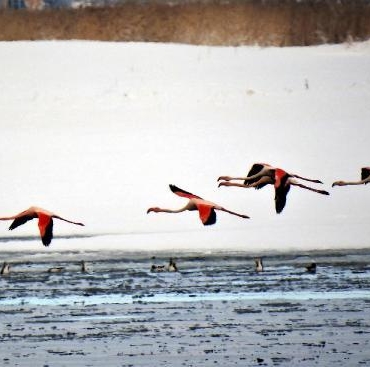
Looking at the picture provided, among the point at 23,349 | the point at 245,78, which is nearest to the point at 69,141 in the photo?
the point at 245,78

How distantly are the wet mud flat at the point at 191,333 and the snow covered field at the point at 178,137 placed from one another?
2.18 metres

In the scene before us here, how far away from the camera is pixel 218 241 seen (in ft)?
28.3

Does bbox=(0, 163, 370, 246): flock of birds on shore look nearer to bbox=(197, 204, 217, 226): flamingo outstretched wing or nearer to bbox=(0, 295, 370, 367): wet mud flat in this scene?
bbox=(197, 204, 217, 226): flamingo outstretched wing

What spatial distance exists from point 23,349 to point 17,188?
678 centimetres

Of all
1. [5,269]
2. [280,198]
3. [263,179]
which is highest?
[263,179]

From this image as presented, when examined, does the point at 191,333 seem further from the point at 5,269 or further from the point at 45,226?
the point at 45,226

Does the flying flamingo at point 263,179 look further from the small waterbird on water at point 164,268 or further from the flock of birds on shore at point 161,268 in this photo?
the small waterbird on water at point 164,268

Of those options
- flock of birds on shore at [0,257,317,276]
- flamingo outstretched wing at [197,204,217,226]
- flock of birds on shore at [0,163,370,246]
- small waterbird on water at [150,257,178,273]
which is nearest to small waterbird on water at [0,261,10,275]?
flock of birds on shore at [0,257,317,276]

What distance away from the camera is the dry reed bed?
23.6 m

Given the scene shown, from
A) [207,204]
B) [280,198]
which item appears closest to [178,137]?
[280,198]

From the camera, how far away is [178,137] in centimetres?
1548

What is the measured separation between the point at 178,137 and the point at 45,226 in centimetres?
823

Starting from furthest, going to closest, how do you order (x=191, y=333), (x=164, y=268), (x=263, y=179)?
(x=263, y=179) < (x=164, y=268) < (x=191, y=333)

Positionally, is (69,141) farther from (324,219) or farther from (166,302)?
(166,302)
